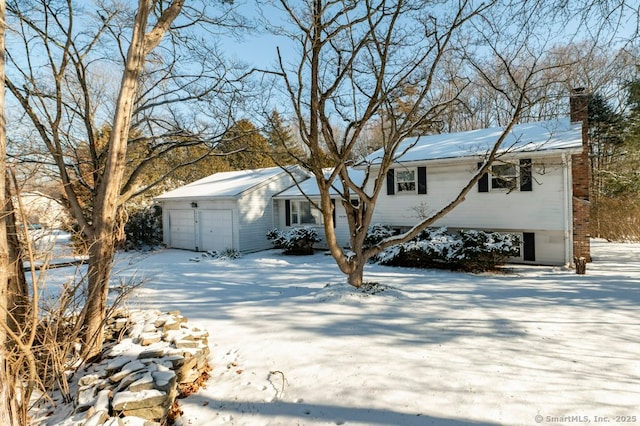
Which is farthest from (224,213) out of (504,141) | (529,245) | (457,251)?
(529,245)

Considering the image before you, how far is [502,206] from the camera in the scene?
12.2m

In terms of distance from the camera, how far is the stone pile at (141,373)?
11.3 feet

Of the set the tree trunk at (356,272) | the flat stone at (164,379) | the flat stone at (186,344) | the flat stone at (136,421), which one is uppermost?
the tree trunk at (356,272)

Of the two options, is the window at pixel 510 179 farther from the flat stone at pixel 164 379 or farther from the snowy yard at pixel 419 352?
the flat stone at pixel 164 379

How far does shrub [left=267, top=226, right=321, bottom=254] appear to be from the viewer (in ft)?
49.7

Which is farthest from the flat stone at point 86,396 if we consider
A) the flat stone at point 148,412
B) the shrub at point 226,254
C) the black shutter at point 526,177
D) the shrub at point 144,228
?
the shrub at point 144,228

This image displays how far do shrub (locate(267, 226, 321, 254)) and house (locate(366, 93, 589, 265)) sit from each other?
2.82m

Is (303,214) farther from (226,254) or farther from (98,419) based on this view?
(98,419)

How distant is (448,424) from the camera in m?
3.21

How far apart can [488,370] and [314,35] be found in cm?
627

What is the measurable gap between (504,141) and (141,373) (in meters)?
13.2

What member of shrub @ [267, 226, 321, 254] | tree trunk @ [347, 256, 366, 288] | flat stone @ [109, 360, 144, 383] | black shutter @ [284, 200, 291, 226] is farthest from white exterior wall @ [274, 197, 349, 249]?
flat stone @ [109, 360, 144, 383]

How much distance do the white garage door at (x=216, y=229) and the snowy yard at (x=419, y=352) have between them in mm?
7307

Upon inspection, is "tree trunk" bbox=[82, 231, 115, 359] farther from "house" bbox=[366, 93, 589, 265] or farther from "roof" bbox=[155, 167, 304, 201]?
"roof" bbox=[155, 167, 304, 201]
